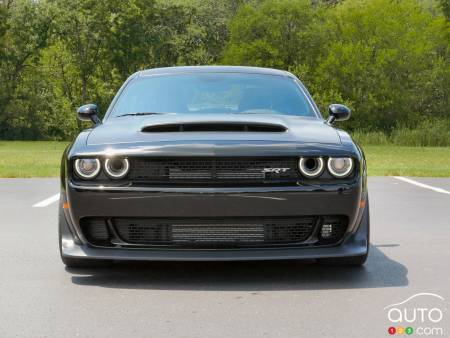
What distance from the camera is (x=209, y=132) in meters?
6.14

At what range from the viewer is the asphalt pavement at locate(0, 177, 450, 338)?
15.7ft

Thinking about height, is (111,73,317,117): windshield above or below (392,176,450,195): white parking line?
above

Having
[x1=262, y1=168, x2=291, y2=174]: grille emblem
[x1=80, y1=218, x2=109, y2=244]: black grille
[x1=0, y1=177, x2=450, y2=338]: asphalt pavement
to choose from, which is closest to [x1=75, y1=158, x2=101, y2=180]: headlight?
[x1=80, y1=218, x2=109, y2=244]: black grille

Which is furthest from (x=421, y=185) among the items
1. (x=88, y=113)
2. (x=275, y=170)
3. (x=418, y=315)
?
(x=418, y=315)

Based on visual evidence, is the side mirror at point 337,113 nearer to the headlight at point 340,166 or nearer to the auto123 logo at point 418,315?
the headlight at point 340,166

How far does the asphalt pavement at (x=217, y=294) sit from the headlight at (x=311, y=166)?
27.9 inches

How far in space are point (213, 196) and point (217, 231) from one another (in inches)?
10.2

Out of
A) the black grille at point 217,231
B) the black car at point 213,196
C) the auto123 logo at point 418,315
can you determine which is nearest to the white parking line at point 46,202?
the black car at point 213,196

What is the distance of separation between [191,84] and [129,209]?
1.99m

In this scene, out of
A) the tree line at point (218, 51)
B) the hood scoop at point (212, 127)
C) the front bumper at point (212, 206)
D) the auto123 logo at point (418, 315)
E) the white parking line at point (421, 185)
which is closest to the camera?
the auto123 logo at point (418, 315)

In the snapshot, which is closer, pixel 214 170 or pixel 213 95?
pixel 214 170

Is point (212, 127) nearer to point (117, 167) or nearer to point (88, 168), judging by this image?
point (117, 167)

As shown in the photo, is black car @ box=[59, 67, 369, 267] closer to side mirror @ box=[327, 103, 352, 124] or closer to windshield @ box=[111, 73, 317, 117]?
windshield @ box=[111, 73, 317, 117]

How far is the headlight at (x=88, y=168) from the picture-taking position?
19.4 feet
